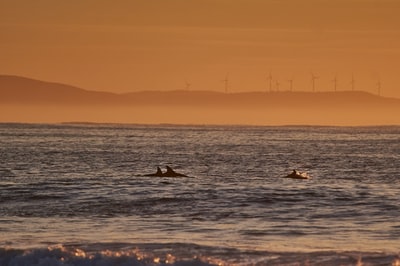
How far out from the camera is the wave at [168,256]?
35312mm

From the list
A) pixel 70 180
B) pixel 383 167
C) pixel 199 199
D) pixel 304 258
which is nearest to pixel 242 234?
pixel 304 258

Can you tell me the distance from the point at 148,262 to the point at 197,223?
13041mm

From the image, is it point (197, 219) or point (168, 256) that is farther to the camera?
point (197, 219)

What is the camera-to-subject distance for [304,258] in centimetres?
3762

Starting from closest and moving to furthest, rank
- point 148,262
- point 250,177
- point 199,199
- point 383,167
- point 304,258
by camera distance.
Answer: point 148,262
point 304,258
point 199,199
point 250,177
point 383,167

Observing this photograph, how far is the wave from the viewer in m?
35.3

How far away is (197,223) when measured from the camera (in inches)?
1898

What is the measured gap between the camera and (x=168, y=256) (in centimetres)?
3731

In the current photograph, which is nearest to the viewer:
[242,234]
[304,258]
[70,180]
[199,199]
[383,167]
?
[304,258]

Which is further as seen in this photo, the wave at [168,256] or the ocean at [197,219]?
the ocean at [197,219]

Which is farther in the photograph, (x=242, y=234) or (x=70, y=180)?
(x=70, y=180)

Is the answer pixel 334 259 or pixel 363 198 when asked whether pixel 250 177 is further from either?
pixel 334 259

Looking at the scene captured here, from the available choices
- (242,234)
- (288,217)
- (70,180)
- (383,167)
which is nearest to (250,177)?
(70,180)

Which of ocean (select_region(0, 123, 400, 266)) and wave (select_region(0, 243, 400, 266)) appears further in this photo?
ocean (select_region(0, 123, 400, 266))
